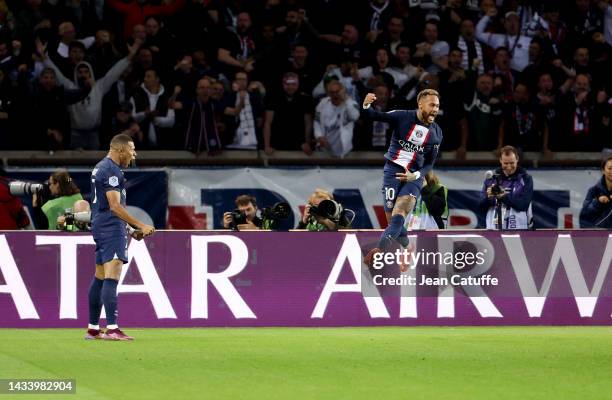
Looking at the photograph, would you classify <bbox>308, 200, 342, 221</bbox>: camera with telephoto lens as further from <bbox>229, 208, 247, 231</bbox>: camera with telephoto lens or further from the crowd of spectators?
the crowd of spectators

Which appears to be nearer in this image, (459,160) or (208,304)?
(208,304)

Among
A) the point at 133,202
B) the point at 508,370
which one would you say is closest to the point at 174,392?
the point at 508,370

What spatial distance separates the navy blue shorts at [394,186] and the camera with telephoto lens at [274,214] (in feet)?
5.65

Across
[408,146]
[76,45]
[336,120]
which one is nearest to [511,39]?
[336,120]

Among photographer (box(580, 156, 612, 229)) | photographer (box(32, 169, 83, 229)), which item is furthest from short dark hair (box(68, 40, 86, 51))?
photographer (box(580, 156, 612, 229))

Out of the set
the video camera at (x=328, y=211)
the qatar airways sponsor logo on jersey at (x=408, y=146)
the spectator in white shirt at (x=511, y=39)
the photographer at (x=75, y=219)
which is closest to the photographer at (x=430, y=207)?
the video camera at (x=328, y=211)

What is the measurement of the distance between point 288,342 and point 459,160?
315 inches

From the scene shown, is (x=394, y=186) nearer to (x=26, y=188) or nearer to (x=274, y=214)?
(x=274, y=214)

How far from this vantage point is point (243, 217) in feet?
56.5

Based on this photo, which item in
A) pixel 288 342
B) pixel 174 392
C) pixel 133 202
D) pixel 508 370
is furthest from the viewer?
pixel 133 202

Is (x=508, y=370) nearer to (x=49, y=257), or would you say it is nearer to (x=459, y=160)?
(x=49, y=257)

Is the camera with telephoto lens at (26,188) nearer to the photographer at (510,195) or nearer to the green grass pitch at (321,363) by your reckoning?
the green grass pitch at (321,363)

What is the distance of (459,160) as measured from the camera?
21.5m

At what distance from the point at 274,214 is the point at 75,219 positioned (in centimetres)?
266
